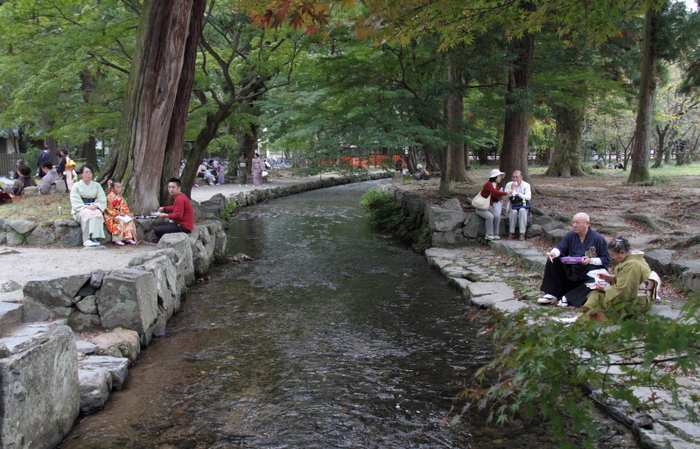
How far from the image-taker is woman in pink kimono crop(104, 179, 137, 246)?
8906 millimetres

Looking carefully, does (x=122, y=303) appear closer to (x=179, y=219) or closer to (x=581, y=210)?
(x=179, y=219)

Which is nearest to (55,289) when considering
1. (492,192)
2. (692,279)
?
(692,279)

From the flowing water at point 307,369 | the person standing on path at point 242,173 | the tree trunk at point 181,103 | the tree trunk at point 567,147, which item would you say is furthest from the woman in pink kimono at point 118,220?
the tree trunk at point 567,147

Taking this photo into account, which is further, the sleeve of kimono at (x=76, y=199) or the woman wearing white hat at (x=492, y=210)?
the woman wearing white hat at (x=492, y=210)

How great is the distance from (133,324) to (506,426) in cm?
395

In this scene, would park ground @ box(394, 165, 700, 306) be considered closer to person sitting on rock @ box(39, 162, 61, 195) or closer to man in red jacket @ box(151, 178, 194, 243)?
man in red jacket @ box(151, 178, 194, 243)

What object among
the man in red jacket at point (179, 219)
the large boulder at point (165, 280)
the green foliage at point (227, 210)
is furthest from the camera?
the green foliage at point (227, 210)

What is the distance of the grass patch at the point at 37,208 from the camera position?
31.2 feet

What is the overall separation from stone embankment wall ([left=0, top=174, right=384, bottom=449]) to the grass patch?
0.56 metres

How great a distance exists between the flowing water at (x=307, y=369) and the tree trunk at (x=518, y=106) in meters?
5.83

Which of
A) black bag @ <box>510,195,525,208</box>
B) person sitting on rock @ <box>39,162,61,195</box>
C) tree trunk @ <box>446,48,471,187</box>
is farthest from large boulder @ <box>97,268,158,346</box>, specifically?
tree trunk @ <box>446,48,471,187</box>

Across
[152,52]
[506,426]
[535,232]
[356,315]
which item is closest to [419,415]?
[506,426]

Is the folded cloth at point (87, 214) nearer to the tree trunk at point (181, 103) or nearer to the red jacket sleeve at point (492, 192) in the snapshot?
the tree trunk at point (181, 103)

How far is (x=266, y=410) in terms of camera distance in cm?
436
